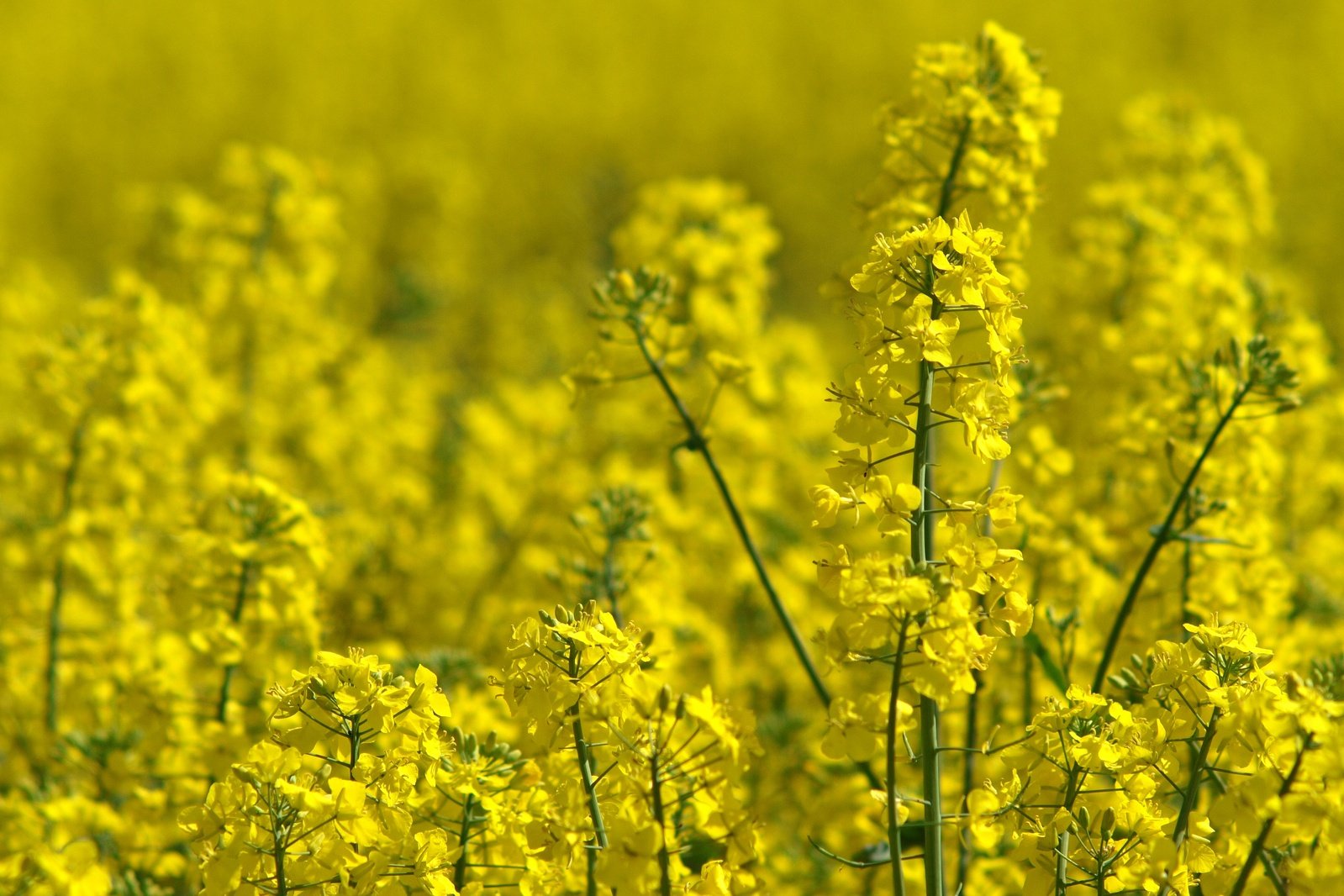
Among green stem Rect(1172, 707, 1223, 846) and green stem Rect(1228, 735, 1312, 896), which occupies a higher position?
green stem Rect(1172, 707, 1223, 846)

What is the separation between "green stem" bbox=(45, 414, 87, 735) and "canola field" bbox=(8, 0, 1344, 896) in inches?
0.7

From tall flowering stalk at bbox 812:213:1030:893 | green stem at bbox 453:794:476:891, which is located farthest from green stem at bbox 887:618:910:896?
green stem at bbox 453:794:476:891

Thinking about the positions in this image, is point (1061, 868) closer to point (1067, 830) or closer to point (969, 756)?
point (1067, 830)

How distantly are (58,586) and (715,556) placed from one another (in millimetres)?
2521

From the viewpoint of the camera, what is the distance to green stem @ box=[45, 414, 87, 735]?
14.1ft

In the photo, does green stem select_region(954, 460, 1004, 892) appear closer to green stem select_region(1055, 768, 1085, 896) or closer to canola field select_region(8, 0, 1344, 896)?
canola field select_region(8, 0, 1344, 896)

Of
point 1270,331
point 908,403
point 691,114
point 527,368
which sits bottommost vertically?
point 908,403

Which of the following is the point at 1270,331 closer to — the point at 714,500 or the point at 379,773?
the point at 714,500

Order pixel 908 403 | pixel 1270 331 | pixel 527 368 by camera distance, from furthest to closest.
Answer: pixel 527 368
pixel 1270 331
pixel 908 403

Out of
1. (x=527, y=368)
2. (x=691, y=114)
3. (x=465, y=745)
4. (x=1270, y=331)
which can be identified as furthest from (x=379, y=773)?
(x=691, y=114)

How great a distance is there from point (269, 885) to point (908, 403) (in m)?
1.29

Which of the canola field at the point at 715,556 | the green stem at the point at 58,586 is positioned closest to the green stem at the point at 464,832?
the canola field at the point at 715,556

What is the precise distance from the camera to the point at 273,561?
3.55 metres

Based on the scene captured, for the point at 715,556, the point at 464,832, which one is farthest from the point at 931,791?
the point at 715,556
